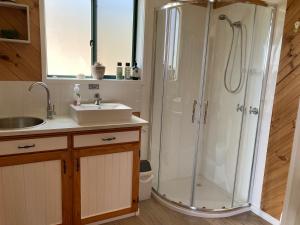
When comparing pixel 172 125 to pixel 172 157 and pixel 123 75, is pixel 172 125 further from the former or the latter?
pixel 123 75

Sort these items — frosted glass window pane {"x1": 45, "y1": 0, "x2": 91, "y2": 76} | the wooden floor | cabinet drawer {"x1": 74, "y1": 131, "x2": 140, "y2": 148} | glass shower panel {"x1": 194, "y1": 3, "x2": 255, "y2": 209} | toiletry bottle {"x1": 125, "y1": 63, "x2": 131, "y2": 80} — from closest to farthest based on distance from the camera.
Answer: cabinet drawer {"x1": 74, "y1": 131, "x2": 140, "y2": 148} < the wooden floor < frosted glass window pane {"x1": 45, "y1": 0, "x2": 91, "y2": 76} < glass shower panel {"x1": 194, "y1": 3, "x2": 255, "y2": 209} < toiletry bottle {"x1": 125, "y1": 63, "x2": 131, "y2": 80}

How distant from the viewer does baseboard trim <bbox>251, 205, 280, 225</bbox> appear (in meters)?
2.25

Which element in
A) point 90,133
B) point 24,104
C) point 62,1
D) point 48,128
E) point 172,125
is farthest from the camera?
point 172,125

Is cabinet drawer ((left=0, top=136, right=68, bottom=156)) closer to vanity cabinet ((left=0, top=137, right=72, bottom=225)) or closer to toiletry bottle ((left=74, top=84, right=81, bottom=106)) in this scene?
vanity cabinet ((left=0, top=137, right=72, bottom=225))

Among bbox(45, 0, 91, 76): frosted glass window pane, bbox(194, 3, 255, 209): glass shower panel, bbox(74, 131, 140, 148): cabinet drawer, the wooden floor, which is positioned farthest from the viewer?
bbox(194, 3, 255, 209): glass shower panel

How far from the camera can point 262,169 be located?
236cm

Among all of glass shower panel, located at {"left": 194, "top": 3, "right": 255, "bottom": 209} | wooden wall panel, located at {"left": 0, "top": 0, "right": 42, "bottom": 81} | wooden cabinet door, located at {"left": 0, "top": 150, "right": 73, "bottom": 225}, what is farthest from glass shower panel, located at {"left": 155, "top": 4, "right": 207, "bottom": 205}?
wooden wall panel, located at {"left": 0, "top": 0, "right": 42, "bottom": 81}

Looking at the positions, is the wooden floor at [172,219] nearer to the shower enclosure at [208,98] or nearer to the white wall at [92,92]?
the shower enclosure at [208,98]

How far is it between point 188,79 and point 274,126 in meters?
0.99

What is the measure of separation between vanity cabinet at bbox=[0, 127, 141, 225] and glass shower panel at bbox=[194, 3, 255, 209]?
2.73 ft

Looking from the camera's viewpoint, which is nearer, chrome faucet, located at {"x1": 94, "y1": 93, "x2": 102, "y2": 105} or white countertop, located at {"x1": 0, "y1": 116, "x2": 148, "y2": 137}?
white countertop, located at {"x1": 0, "y1": 116, "x2": 148, "y2": 137}

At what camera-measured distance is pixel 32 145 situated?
68.4 inches

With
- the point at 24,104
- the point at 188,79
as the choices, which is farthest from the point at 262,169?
the point at 24,104

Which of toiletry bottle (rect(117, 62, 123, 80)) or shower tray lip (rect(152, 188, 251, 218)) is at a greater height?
toiletry bottle (rect(117, 62, 123, 80))
